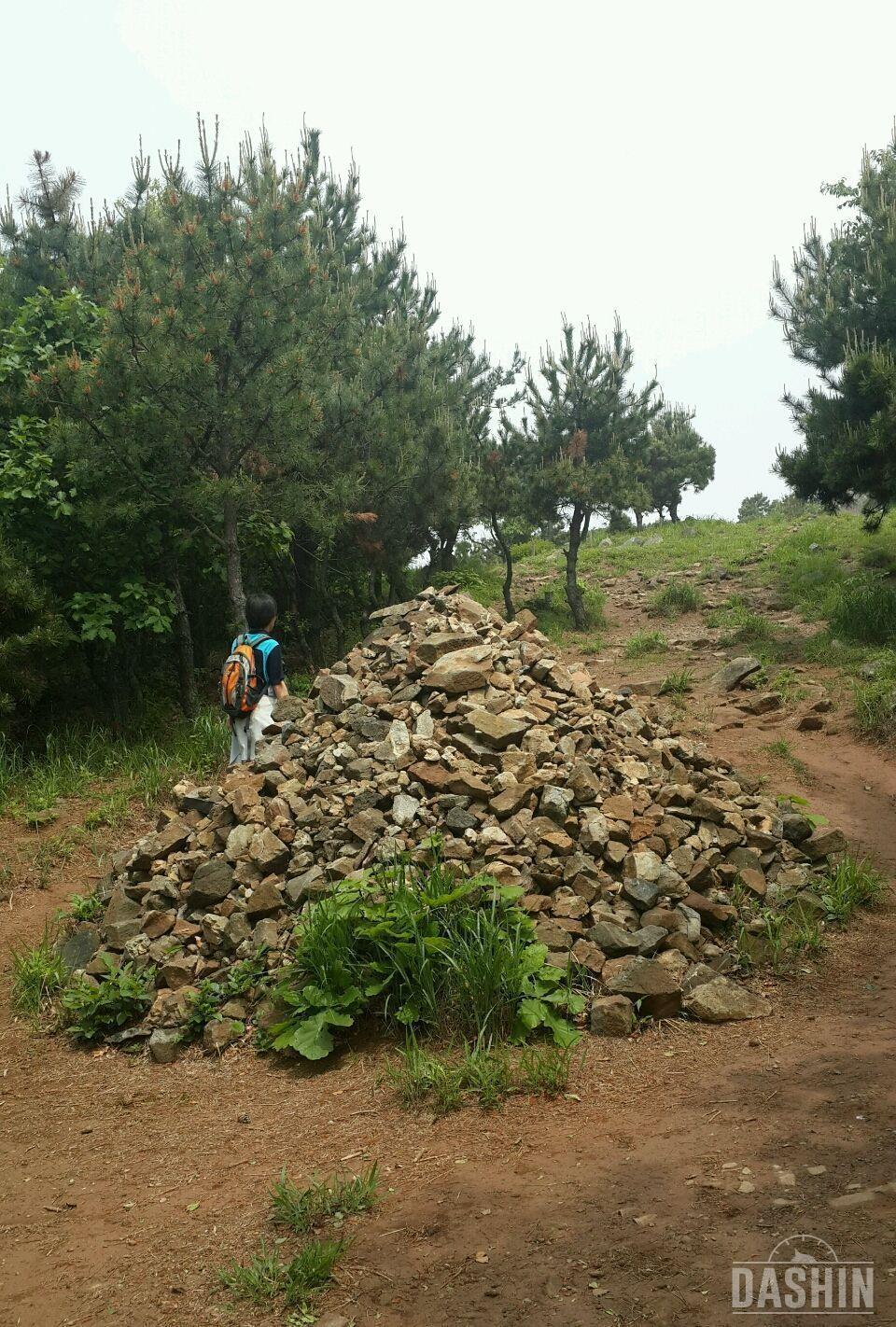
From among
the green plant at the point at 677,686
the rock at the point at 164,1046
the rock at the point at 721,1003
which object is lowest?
the rock at the point at 164,1046

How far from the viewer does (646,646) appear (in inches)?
518

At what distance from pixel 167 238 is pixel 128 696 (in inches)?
207

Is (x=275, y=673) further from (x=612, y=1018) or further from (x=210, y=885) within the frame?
(x=612, y=1018)

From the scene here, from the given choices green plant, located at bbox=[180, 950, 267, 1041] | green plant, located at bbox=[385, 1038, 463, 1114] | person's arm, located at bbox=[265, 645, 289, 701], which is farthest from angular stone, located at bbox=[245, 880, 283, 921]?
person's arm, located at bbox=[265, 645, 289, 701]

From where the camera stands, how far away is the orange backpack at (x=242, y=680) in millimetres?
6758

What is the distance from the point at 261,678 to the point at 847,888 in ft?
13.5

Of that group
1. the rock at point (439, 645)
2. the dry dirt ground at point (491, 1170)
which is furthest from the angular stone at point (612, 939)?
the rock at point (439, 645)

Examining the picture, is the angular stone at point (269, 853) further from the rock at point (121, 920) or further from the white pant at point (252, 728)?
the white pant at point (252, 728)

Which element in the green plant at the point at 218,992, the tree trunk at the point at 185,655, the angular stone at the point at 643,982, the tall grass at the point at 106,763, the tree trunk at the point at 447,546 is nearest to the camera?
the angular stone at the point at 643,982

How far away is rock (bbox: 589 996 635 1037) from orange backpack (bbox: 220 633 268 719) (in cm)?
344

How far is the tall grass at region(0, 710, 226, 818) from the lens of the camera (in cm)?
855

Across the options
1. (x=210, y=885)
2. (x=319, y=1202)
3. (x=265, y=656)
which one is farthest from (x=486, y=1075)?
(x=265, y=656)

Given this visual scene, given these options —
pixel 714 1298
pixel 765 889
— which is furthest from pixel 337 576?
pixel 714 1298

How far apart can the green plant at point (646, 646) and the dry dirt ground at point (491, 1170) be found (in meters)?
7.80
